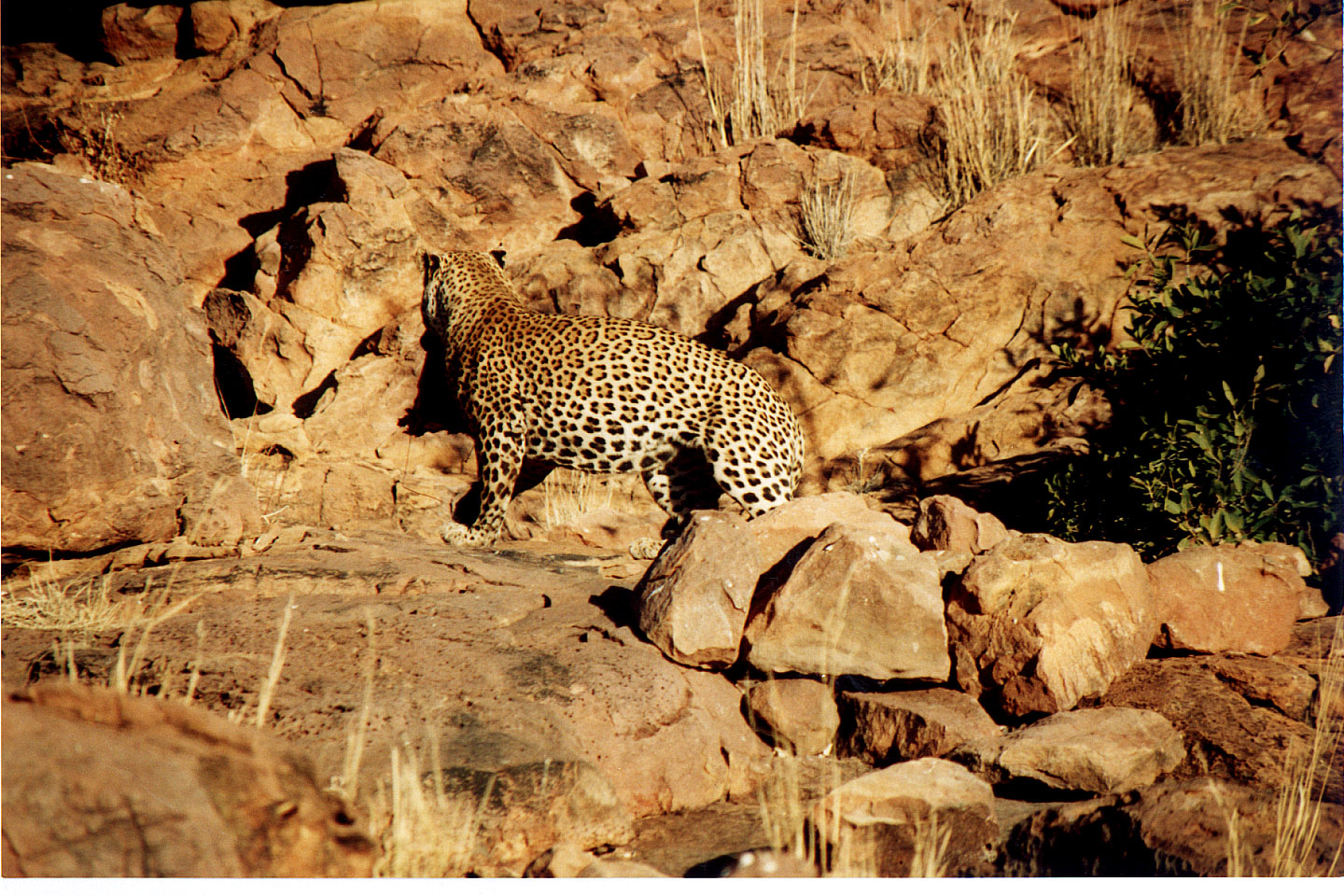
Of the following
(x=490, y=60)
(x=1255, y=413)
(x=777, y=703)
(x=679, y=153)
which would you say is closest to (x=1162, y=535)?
(x=1255, y=413)

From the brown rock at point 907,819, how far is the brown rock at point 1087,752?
0.43 metres

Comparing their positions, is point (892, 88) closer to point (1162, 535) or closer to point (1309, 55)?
point (1309, 55)

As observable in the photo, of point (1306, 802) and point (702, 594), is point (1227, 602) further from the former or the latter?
point (702, 594)

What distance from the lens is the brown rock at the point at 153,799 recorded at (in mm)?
1962

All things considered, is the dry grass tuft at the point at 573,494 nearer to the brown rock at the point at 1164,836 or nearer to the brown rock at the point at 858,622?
the brown rock at the point at 858,622

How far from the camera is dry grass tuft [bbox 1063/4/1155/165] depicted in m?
7.83

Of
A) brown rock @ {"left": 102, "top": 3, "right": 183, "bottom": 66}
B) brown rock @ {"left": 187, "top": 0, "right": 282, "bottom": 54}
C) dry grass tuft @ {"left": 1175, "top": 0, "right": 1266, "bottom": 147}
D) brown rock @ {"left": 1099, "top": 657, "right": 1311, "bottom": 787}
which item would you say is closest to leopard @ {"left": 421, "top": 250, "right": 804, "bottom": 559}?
brown rock @ {"left": 1099, "top": 657, "right": 1311, "bottom": 787}

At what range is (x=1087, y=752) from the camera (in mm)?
3234

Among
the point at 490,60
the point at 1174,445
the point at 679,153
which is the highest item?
the point at 490,60

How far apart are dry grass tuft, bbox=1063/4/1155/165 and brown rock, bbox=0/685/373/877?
306 inches

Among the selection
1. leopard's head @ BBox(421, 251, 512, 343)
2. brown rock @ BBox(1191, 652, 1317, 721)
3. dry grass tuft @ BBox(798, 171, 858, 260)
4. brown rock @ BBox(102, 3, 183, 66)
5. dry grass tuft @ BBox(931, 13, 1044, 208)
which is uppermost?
brown rock @ BBox(102, 3, 183, 66)

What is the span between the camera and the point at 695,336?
306 inches

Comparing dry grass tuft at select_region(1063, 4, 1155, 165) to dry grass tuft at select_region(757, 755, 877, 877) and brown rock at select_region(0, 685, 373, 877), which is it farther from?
brown rock at select_region(0, 685, 373, 877)

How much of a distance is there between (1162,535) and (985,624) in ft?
5.13
